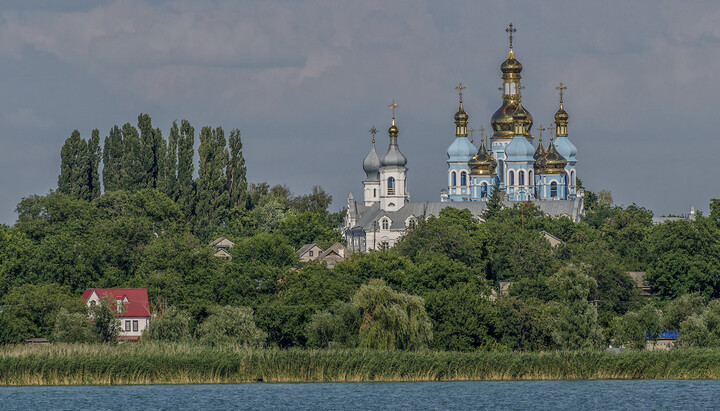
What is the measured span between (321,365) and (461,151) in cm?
8244

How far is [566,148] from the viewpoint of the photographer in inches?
5453

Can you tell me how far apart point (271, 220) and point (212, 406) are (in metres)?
74.5

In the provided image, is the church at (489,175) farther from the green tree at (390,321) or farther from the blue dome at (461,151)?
the green tree at (390,321)

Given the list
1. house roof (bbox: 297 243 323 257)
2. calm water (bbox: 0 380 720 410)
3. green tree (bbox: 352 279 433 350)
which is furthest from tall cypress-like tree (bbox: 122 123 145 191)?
calm water (bbox: 0 380 720 410)

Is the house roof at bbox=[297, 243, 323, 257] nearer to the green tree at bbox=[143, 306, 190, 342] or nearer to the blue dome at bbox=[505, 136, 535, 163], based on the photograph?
the blue dome at bbox=[505, 136, 535, 163]

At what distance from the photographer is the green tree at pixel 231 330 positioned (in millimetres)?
59500

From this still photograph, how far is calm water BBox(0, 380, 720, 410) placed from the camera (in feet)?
163

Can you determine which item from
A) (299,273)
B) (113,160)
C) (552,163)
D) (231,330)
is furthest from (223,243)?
(231,330)

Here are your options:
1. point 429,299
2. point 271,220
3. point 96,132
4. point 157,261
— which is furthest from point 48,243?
point 271,220

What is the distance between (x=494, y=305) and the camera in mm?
64688

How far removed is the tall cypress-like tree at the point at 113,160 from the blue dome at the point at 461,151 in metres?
41.9

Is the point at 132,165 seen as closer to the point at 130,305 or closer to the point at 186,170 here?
the point at 186,170

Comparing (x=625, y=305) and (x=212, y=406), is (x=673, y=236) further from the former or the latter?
(x=212, y=406)

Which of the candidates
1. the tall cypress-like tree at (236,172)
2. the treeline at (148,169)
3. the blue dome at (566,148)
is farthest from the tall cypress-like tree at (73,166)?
the blue dome at (566,148)
